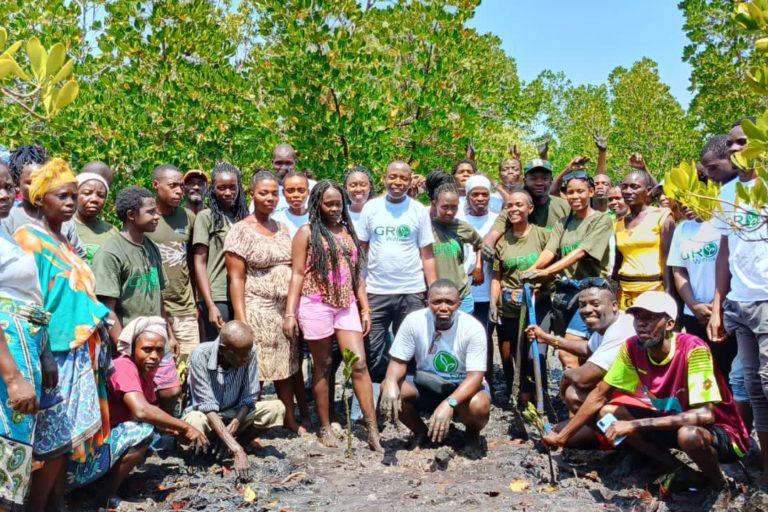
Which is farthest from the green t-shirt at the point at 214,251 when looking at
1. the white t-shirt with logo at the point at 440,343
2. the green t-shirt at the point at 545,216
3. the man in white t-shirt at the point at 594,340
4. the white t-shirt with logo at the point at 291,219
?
the man in white t-shirt at the point at 594,340

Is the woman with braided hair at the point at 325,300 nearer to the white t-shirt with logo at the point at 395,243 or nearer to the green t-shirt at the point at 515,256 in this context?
the white t-shirt with logo at the point at 395,243

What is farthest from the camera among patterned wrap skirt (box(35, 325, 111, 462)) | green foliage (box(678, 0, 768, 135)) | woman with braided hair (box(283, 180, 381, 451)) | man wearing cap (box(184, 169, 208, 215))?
green foliage (box(678, 0, 768, 135))

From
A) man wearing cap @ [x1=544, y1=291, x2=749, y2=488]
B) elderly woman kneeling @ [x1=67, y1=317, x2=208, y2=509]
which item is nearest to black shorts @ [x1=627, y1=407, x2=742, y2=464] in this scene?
man wearing cap @ [x1=544, y1=291, x2=749, y2=488]

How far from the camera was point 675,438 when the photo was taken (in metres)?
4.41

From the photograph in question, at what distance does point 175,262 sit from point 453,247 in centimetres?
215

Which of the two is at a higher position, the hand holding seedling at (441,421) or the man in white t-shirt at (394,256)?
the man in white t-shirt at (394,256)

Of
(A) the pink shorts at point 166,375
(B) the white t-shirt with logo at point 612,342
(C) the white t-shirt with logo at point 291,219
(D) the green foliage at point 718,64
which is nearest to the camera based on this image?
(B) the white t-shirt with logo at point 612,342

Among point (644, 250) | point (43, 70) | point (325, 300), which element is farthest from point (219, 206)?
point (43, 70)

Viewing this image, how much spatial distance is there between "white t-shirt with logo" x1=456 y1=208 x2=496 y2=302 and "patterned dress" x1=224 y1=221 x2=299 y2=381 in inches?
64.8

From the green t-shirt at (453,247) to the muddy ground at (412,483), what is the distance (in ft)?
4.14

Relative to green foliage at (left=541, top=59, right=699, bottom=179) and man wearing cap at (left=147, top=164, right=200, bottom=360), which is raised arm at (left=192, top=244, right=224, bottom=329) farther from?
green foliage at (left=541, top=59, right=699, bottom=179)

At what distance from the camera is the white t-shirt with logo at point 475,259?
652 cm

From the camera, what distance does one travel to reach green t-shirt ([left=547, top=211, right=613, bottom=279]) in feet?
19.2

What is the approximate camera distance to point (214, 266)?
19.2 ft
